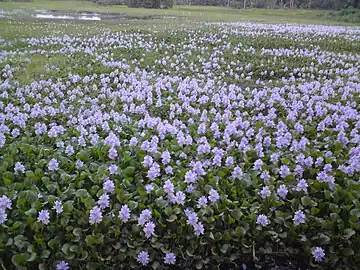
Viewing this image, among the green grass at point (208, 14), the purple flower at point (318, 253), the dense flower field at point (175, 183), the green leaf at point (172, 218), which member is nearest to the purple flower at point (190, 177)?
the dense flower field at point (175, 183)

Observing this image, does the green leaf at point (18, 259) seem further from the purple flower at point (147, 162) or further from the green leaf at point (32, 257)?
the purple flower at point (147, 162)

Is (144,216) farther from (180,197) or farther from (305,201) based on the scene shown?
(305,201)

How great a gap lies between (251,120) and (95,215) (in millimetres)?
3344

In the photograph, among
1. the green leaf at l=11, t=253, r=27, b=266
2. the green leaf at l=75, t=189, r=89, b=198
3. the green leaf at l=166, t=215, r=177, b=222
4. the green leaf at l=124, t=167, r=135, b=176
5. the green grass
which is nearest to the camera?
the green leaf at l=11, t=253, r=27, b=266

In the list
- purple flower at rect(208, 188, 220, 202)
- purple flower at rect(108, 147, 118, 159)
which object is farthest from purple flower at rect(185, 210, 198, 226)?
purple flower at rect(108, 147, 118, 159)

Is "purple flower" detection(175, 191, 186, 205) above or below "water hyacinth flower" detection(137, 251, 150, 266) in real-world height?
above

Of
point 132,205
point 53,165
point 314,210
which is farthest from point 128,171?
point 314,210

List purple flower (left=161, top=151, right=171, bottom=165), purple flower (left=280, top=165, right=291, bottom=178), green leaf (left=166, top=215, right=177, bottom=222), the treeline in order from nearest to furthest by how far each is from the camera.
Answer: green leaf (left=166, top=215, right=177, bottom=222), purple flower (left=280, top=165, right=291, bottom=178), purple flower (left=161, top=151, right=171, bottom=165), the treeline

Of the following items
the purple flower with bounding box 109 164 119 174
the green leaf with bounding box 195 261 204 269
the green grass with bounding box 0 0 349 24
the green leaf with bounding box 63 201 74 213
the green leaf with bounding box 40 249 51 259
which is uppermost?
the green grass with bounding box 0 0 349 24

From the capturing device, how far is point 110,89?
7422 millimetres

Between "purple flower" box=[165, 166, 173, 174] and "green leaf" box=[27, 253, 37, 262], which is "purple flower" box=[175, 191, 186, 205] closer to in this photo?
"purple flower" box=[165, 166, 173, 174]

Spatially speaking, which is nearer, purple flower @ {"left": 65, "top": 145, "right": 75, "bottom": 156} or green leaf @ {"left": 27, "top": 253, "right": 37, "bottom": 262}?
green leaf @ {"left": 27, "top": 253, "right": 37, "bottom": 262}

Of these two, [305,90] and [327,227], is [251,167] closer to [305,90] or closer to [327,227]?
[327,227]

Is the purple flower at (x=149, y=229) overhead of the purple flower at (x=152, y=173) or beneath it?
beneath
